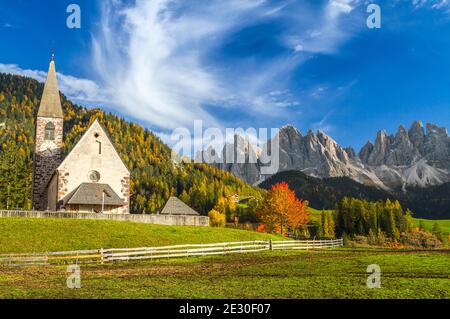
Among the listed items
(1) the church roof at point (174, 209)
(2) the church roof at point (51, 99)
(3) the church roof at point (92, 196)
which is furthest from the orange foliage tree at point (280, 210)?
(2) the church roof at point (51, 99)

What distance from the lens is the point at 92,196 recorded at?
49.2m

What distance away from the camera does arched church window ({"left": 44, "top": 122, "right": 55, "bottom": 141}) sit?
60438 millimetres

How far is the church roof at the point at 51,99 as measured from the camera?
200 ft

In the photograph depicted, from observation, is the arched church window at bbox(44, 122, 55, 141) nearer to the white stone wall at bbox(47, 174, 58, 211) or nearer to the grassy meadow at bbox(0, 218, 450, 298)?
the white stone wall at bbox(47, 174, 58, 211)

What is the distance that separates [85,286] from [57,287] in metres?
1.10

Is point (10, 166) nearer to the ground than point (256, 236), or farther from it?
farther from it

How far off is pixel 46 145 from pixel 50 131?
7.14 ft

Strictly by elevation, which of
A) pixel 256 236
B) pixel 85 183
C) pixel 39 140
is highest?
pixel 39 140

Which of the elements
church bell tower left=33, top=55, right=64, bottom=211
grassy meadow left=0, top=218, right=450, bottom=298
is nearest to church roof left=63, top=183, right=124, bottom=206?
church bell tower left=33, top=55, right=64, bottom=211

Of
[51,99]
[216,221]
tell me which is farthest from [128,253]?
[216,221]

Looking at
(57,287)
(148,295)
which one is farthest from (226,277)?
(57,287)
